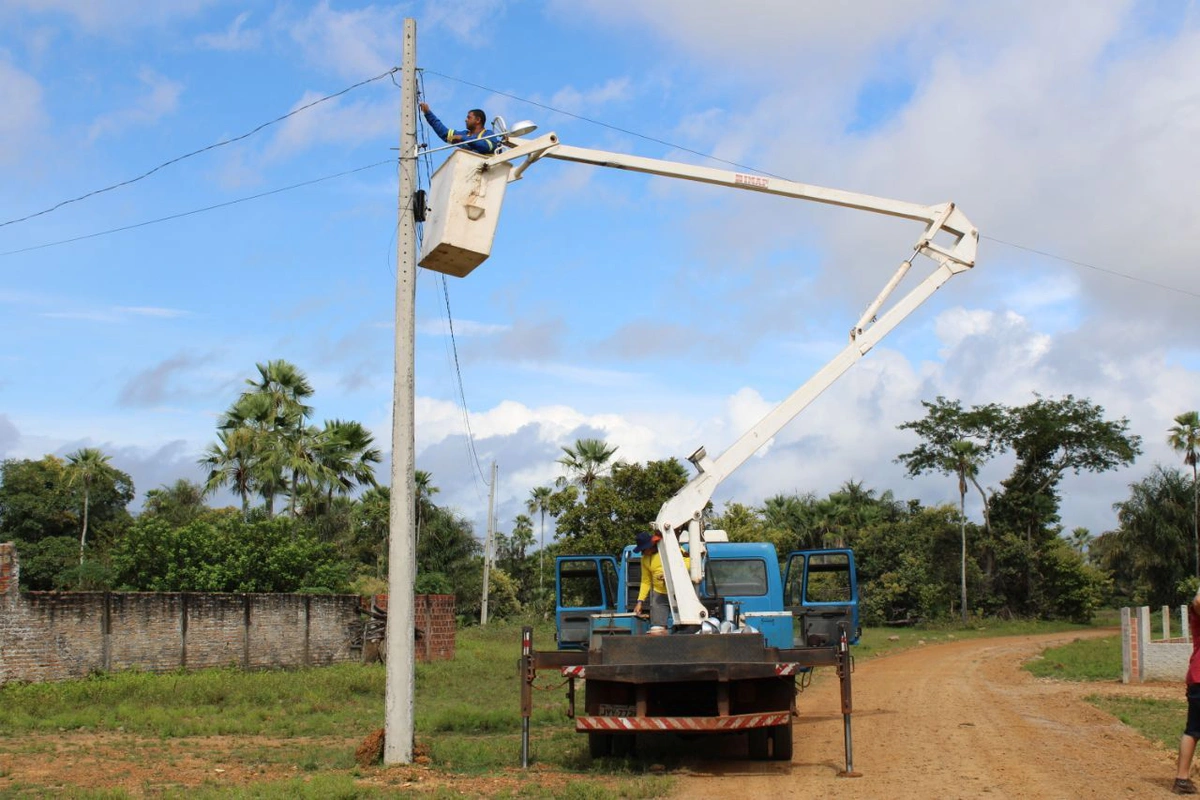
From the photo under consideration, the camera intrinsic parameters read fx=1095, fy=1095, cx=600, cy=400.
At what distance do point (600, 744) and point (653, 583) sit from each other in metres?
1.72

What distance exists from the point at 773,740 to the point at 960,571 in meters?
45.2

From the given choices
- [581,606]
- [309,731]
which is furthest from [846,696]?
[309,731]

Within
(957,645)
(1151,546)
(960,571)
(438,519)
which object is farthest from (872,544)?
(438,519)

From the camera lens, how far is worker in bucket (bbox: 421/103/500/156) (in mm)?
10391

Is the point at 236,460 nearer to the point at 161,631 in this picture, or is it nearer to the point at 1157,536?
the point at 161,631

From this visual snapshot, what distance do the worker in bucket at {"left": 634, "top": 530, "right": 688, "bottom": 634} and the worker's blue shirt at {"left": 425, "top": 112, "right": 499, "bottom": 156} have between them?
4185 mm

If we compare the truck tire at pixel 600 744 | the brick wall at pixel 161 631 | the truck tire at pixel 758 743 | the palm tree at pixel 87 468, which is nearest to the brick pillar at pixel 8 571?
the brick wall at pixel 161 631

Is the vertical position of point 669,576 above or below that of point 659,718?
above

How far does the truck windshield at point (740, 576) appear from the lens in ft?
46.8

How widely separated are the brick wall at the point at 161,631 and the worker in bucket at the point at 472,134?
11.1 m

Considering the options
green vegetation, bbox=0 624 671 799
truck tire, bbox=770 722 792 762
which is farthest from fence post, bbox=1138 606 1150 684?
truck tire, bbox=770 722 792 762

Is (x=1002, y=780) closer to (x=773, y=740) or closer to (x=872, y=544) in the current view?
(x=773, y=740)

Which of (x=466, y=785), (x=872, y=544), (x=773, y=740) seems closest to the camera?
(x=466, y=785)

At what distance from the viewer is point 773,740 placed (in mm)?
10828
